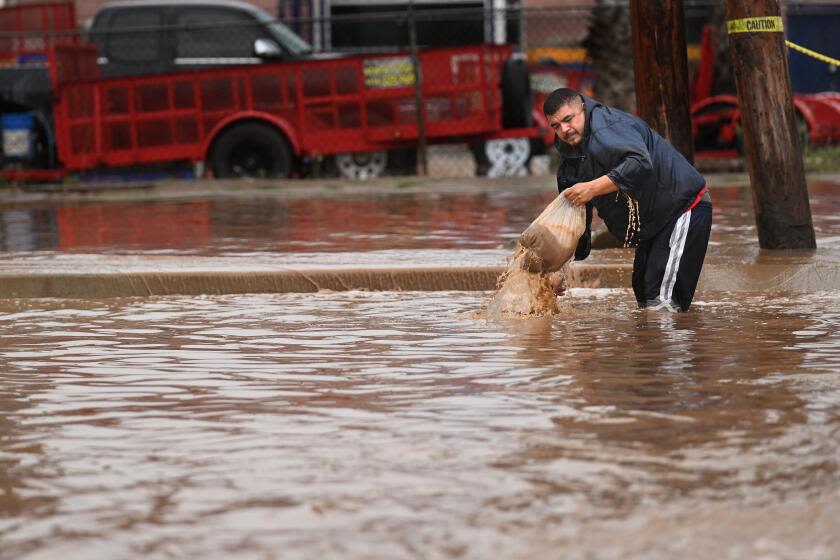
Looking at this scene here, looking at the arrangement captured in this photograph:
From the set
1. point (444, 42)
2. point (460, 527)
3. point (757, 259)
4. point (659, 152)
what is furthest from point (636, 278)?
point (444, 42)

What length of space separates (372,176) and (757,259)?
35.5 feet

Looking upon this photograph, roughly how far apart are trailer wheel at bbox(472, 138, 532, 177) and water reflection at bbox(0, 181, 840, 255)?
6.56ft

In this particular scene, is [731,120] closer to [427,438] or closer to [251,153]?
[251,153]

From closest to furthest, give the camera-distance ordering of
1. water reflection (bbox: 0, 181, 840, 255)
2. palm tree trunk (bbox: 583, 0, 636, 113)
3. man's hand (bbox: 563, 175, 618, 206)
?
man's hand (bbox: 563, 175, 618, 206), water reflection (bbox: 0, 181, 840, 255), palm tree trunk (bbox: 583, 0, 636, 113)

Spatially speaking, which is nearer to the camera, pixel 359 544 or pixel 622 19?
pixel 359 544

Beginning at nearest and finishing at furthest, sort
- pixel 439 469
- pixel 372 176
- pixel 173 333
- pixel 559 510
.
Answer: pixel 559 510, pixel 439 469, pixel 173 333, pixel 372 176

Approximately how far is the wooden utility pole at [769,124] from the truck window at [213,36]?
11.9m

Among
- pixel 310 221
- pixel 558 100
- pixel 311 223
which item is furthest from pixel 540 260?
pixel 310 221

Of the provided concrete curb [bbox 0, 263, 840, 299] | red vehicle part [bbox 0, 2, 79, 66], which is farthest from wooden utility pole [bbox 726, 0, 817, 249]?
red vehicle part [bbox 0, 2, 79, 66]

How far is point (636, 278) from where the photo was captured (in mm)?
7852

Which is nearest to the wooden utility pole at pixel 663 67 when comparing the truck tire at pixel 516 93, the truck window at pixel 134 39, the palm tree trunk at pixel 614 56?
the truck tire at pixel 516 93

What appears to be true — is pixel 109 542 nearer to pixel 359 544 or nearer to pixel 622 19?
pixel 359 544

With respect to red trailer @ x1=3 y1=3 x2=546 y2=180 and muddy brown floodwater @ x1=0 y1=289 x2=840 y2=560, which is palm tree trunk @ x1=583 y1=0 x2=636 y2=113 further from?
muddy brown floodwater @ x1=0 y1=289 x2=840 y2=560

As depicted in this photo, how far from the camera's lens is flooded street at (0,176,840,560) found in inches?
146
